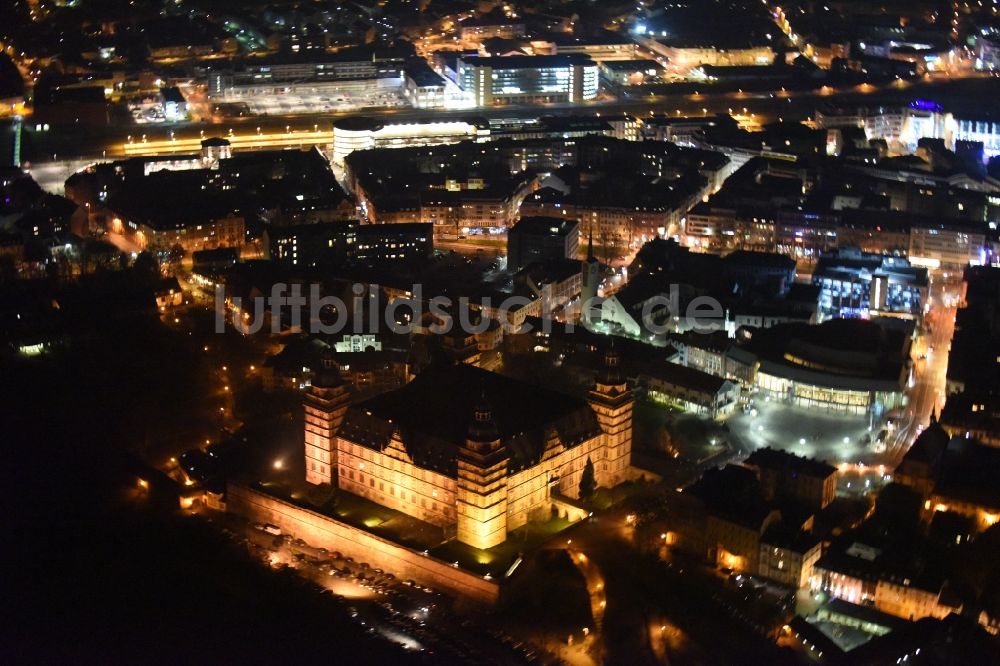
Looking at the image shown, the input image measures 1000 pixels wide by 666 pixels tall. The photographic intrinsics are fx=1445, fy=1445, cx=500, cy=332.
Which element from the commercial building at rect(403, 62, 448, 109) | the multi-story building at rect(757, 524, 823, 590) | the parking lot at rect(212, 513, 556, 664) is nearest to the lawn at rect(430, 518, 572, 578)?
the parking lot at rect(212, 513, 556, 664)

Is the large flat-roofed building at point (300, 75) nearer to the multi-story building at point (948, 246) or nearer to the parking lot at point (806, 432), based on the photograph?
the multi-story building at point (948, 246)

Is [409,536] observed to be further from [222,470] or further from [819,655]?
[819,655]

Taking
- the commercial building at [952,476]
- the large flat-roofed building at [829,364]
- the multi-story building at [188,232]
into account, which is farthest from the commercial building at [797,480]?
the multi-story building at [188,232]

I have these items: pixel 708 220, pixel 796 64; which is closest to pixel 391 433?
pixel 708 220

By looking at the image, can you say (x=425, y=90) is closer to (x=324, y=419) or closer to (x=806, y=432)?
(x=806, y=432)

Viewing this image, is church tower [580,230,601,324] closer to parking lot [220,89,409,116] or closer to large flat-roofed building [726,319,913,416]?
large flat-roofed building [726,319,913,416]

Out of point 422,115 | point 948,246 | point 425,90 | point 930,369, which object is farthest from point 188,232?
point 948,246
